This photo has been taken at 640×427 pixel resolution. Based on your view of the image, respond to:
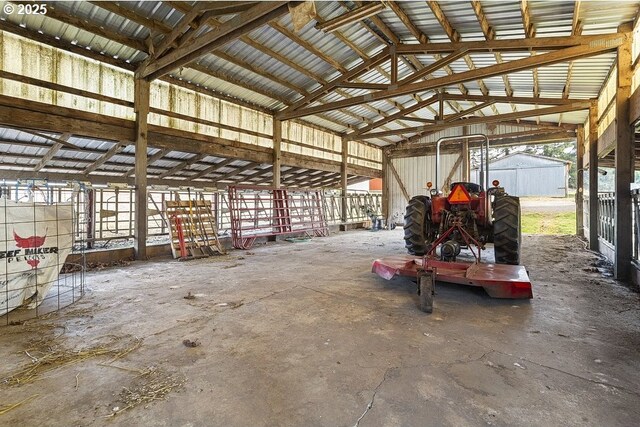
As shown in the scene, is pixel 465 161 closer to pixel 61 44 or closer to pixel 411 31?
pixel 411 31

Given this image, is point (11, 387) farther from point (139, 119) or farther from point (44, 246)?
point (139, 119)

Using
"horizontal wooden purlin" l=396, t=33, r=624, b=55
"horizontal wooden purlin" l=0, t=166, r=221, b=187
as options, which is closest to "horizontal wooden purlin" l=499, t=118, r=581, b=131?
"horizontal wooden purlin" l=396, t=33, r=624, b=55

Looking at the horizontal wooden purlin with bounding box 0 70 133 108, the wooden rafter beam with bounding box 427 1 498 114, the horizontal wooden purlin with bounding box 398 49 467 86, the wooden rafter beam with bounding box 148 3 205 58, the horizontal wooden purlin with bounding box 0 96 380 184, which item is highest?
the wooden rafter beam with bounding box 427 1 498 114

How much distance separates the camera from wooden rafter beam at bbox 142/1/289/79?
4.30 meters

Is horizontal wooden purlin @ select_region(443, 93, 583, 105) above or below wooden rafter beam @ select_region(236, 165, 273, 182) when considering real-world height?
above

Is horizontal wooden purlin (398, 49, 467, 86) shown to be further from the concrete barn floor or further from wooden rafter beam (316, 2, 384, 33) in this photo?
the concrete barn floor

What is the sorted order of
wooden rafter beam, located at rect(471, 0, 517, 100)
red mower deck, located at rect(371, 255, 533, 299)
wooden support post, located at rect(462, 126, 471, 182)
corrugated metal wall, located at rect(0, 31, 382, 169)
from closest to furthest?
red mower deck, located at rect(371, 255, 533, 299) → corrugated metal wall, located at rect(0, 31, 382, 169) → wooden rafter beam, located at rect(471, 0, 517, 100) → wooden support post, located at rect(462, 126, 471, 182)

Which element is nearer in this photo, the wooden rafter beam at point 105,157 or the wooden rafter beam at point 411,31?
the wooden rafter beam at point 411,31

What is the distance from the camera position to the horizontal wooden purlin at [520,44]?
502cm

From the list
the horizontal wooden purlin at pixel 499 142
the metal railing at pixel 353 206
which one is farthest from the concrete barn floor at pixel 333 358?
the horizontal wooden purlin at pixel 499 142

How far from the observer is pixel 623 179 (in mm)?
4410

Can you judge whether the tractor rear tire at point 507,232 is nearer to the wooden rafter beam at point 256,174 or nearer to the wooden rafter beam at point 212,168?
the wooden rafter beam at point 212,168

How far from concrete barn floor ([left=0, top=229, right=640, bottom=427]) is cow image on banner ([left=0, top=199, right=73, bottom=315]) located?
1.46ft

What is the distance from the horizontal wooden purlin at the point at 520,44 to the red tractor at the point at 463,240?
2602mm
